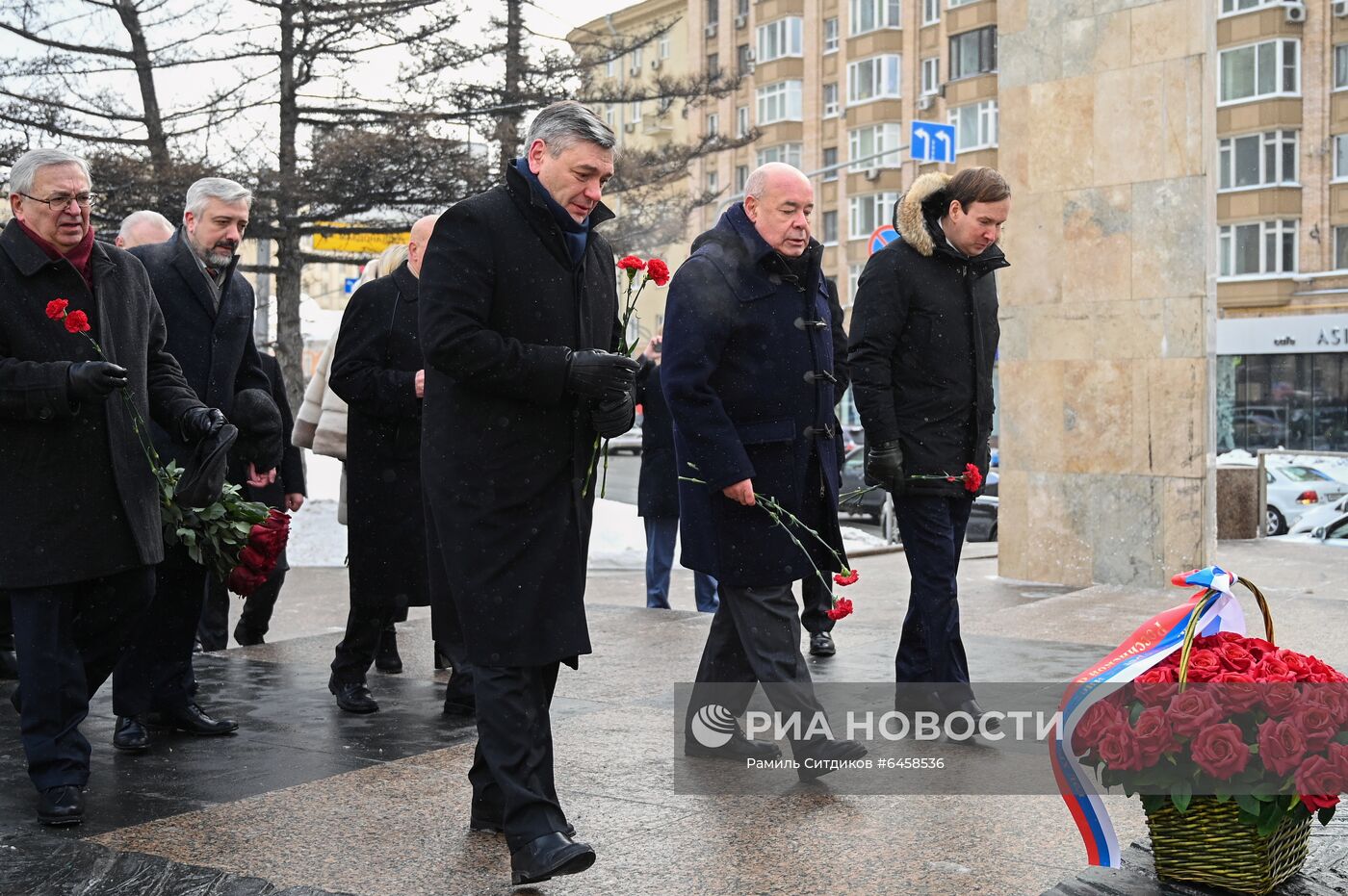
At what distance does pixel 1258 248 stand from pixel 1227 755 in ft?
127

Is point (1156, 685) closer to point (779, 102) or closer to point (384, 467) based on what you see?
point (384, 467)

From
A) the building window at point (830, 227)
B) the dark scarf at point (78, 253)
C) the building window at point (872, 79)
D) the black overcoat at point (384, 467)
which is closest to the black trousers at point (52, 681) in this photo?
the dark scarf at point (78, 253)

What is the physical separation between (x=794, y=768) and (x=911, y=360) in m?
1.56

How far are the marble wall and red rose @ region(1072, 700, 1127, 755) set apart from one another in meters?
6.31

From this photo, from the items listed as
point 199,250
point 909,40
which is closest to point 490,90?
point 199,250

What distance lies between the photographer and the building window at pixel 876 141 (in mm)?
51312

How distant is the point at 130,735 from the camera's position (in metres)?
5.62

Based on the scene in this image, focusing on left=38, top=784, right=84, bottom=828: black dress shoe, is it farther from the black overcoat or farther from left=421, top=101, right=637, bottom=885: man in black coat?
the black overcoat

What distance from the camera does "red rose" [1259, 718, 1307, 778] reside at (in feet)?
11.9

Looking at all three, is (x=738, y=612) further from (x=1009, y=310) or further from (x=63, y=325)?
(x=1009, y=310)

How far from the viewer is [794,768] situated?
5.22 m

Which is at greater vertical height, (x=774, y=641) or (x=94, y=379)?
(x=94, y=379)

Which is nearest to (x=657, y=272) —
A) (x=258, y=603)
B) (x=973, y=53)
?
(x=258, y=603)

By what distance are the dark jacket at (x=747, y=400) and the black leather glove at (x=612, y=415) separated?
87 cm
